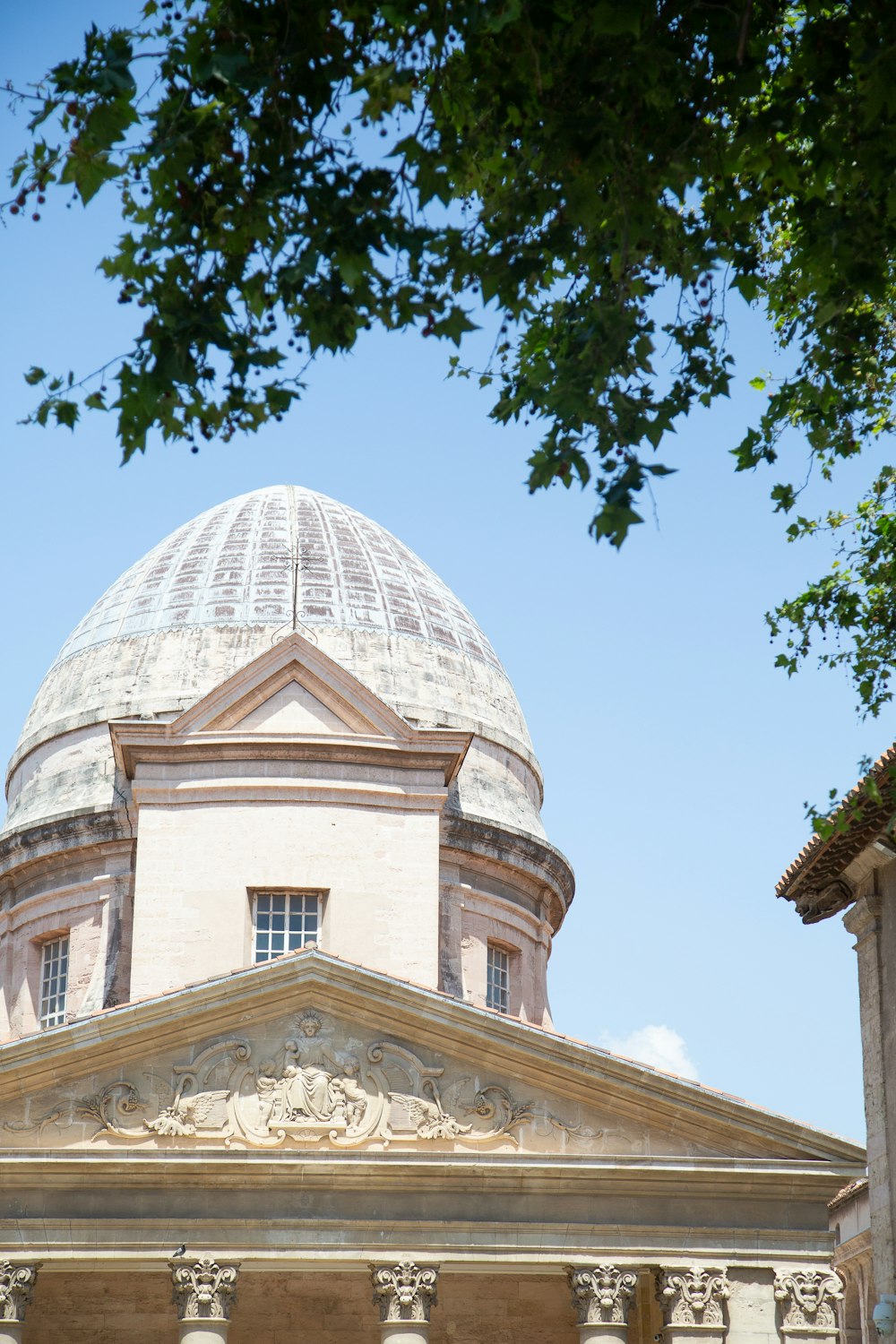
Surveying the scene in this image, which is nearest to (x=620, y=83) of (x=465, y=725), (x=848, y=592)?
(x=848, y=592)

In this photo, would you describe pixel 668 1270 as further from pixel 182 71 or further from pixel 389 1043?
pixel 182 71

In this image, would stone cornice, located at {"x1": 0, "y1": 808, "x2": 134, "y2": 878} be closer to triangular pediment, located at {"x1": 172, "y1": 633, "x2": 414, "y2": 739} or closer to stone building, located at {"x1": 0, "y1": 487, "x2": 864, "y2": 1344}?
stone building, located at {"x1": 0, "y1": 487, "x2": 864, "y2": 1344}

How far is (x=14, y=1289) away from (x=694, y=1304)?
28.6 ft

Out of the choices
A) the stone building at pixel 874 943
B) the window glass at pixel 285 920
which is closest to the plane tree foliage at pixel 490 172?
the stone building at pixel 874 943

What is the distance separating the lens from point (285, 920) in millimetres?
34188

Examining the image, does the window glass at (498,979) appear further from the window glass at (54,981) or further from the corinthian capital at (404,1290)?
the corinthian capital at (404,1290)

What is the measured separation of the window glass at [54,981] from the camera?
1407 inches

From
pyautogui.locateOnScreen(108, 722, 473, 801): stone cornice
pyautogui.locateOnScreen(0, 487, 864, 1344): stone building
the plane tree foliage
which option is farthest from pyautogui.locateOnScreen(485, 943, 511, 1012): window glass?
the plane tree foliage

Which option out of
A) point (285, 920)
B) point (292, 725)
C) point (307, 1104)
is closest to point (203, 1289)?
point (307, 1104)

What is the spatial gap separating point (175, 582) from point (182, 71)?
1116 inches

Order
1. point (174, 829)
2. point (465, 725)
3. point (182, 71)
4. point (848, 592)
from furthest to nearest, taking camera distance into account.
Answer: point (465, 725)
point (174, 829)
point (848, 592)
point (182, 71)

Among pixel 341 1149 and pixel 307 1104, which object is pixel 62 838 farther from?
pixel 341 1149

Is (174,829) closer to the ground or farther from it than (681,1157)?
farther from it

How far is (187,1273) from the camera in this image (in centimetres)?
2542
